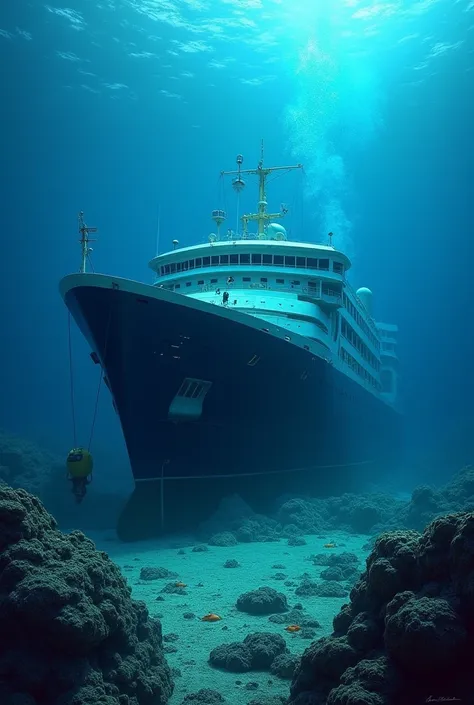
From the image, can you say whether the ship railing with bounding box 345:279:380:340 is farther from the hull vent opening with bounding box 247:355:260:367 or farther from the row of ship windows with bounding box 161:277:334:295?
the hull vent opening with bounding box 247:355:260:367

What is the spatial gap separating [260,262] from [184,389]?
854cm

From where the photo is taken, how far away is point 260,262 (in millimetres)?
22766

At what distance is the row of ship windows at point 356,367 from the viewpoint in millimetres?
27434

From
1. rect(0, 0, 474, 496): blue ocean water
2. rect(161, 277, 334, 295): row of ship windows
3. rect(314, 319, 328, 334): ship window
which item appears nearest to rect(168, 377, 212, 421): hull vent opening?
rect(161, 277, 334, 295): row of ship windows

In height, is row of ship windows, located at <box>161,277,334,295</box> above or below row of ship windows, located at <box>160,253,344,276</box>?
below

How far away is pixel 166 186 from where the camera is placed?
11919 cm

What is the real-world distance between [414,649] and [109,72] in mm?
79012

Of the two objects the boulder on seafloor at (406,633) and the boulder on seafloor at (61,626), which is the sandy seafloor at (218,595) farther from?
the boulder on seafloor at (406,633)

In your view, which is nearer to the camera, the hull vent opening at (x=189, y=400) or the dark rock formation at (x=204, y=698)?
the dark rock formation at (x=204, y=698)

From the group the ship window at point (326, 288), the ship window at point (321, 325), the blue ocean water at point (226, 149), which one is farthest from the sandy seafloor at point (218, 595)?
the blue ocean water at point (226, 149)

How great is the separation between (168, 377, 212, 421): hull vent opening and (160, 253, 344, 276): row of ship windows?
792 centimetres

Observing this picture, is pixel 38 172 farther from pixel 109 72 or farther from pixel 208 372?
pixel 208 372

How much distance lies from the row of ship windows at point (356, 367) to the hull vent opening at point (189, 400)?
37.4 feet

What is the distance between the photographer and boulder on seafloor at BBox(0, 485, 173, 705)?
445 centimetres
